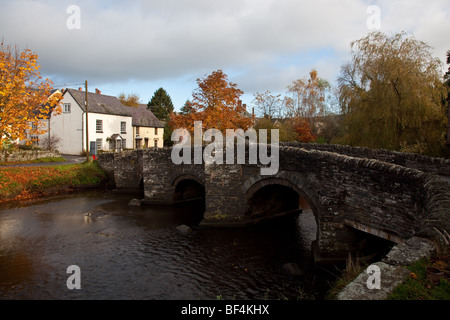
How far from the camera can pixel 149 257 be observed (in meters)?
11.0

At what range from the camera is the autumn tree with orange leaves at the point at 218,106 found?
2805 cm

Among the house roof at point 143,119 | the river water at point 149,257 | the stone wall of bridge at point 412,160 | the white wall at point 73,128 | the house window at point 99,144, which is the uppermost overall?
the house roof at point 143,119

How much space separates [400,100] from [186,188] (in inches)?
548

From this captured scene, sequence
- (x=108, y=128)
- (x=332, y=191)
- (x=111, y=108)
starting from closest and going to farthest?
(x=332, y=191)
(x=108, y=128)
(x=111, y=108)

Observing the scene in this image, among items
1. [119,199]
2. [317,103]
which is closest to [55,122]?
[119,199]

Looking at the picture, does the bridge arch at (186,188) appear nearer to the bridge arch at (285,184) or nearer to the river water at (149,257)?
the river water at (149,257)

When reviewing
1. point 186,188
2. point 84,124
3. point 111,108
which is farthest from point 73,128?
point 186,188

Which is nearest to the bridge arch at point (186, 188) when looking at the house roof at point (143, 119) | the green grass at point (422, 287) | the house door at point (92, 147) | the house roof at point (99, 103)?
the green grass at point (422, 287)

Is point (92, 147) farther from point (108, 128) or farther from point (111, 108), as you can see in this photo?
point (111, 108)

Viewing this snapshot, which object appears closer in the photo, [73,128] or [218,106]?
[218,106]

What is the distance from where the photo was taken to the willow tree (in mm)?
16859

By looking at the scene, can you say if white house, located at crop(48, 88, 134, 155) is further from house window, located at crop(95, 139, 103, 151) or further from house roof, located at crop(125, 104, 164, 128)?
house roof, located at crop(125, 104, 164, 128)

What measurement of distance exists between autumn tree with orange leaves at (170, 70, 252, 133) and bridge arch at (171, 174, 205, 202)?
881cm

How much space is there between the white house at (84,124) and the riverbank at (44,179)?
40.2ft
